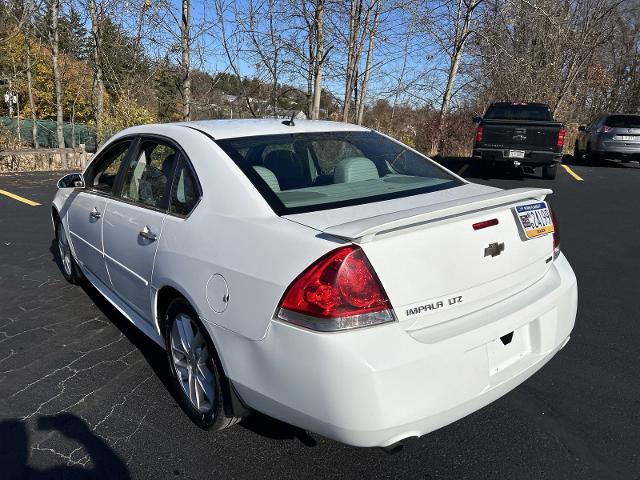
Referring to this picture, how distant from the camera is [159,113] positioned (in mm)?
15836

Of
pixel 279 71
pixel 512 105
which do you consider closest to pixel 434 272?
pixel 279 71

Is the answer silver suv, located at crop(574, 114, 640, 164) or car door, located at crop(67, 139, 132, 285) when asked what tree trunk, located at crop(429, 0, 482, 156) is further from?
car door, located at crop(67, 139, 132, 285)

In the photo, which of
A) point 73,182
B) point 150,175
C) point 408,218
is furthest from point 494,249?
point 73,182

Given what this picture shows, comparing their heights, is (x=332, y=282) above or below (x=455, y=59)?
below

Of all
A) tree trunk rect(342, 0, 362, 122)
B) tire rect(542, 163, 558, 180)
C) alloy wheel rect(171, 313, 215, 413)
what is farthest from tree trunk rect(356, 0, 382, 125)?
alloy wheel rect(171, 313, 215, 413)

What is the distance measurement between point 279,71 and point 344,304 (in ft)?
32.1

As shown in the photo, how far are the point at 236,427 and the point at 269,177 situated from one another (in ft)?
4.28

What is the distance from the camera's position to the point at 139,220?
121 inches

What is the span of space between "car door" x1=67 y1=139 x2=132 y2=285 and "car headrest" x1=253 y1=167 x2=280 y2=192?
1379mm

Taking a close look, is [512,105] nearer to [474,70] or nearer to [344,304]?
[474,70]

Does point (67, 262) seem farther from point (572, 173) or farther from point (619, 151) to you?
point (619, 151)

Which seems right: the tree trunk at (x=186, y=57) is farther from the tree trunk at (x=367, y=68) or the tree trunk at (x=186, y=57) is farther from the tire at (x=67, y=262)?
the tire at (x=67, y=262)

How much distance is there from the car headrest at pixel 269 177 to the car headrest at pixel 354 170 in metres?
0.47

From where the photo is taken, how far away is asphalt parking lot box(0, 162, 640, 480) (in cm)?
237
